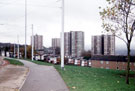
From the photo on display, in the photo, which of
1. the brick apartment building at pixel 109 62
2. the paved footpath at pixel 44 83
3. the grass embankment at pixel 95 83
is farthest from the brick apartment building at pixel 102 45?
the paved footpath at pixel 44 83

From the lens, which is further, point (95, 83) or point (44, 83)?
point (44, 83)

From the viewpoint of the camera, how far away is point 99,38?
7194 cm

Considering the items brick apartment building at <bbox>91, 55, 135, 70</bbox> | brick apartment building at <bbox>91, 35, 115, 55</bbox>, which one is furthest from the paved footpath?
brick apartment building at <bbox>91, 35, 115, 55</bbox>

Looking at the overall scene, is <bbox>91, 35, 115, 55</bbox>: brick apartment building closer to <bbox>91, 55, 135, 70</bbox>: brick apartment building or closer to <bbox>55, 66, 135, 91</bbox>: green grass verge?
<bbox>91, 55, 135, 70</bbox>: brick apartment building

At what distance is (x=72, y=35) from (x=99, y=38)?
13539mm

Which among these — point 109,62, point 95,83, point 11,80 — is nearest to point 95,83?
point 95,83

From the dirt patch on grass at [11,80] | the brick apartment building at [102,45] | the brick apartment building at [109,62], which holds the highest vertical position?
the brick apartment building at [102,45]

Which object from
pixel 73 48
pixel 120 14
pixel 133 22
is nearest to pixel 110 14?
pixel 120 14

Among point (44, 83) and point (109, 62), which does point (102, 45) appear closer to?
point (109, 62)

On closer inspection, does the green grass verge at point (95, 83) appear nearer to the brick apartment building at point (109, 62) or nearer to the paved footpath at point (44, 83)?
the paved footpath at point (44, 83)

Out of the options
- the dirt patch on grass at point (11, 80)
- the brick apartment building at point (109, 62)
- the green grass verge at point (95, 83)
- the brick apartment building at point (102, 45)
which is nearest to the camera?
the green grass verge at point (95, 83)

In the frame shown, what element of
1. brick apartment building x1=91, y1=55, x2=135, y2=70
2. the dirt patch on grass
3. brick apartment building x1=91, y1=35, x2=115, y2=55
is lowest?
brick apartment building x1=91, y1=55, x2=135, y2=70

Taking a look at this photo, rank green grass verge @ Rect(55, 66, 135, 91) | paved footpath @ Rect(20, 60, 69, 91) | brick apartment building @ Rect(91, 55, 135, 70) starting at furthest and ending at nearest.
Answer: brick apartment building @ Rect(91, 55, 135, 70) < paved footpath @ Rect(20, 60, 69, 91) < green grass verge @ Rect(55, 66, 135, 91)

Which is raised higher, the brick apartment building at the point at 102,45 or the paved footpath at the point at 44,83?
the brick apartment building at the point at 102,45
